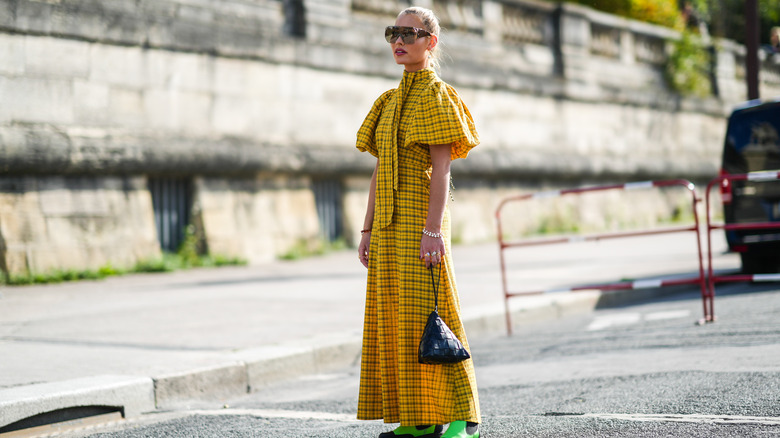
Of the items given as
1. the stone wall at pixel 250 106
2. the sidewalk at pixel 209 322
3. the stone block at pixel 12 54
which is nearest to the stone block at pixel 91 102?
the stone wall at pixel 250 106

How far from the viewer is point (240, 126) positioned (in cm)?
1151

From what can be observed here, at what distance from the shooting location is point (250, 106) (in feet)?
38.0

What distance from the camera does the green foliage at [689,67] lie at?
20.2m

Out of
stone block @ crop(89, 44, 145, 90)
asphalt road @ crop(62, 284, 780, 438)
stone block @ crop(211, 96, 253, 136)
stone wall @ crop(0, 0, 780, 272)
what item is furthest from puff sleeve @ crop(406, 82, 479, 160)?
stone block @ crop(211, 96, 253, 136)

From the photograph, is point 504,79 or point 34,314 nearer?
point 34,314

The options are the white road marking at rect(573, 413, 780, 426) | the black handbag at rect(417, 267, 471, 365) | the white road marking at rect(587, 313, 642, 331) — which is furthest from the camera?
the white road marking at rect(587, 313, 642, 331)

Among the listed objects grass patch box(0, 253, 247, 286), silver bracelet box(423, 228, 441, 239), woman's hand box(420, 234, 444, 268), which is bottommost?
grass patch box(0, 253, 247, 286)

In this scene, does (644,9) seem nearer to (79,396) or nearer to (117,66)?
(117,66)

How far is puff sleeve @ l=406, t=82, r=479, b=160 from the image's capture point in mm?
3777

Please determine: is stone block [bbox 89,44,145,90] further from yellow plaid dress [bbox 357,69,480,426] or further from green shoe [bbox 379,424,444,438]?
green shoe [bbox 379,424,444,438]

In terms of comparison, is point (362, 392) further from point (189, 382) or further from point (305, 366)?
point (305, 366)

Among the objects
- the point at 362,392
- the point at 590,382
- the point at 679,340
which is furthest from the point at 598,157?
the point at 362,392

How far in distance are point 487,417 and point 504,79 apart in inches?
444

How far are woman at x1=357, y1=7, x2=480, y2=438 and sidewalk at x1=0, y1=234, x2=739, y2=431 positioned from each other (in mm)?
1870
